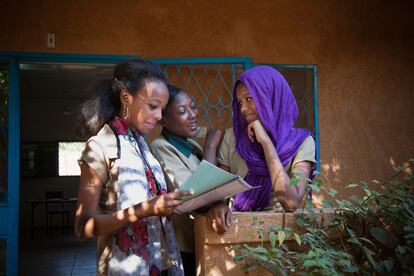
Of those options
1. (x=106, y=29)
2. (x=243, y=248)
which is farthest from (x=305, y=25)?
(x=243, y=248)

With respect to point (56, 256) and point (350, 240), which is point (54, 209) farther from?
point (350, 240)

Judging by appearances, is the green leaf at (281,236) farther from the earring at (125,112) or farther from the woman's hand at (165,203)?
the earring at (125,112)

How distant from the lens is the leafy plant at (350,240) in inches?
69.9

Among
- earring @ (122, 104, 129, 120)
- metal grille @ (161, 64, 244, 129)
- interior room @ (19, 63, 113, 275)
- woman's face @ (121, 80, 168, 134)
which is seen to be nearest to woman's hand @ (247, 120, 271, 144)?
woman's face @ (121, 80, 168, 134)

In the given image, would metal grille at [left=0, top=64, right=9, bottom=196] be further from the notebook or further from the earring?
the notebook

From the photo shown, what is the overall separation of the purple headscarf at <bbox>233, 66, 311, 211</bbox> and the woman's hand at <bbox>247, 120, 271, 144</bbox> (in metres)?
0.03

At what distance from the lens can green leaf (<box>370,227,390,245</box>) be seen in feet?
6.20

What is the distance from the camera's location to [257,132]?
202 centimetres

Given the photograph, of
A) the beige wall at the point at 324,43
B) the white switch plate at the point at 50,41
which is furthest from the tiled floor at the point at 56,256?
the beige wall at the point at 324,43

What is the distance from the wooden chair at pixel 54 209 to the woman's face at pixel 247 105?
12.6 m

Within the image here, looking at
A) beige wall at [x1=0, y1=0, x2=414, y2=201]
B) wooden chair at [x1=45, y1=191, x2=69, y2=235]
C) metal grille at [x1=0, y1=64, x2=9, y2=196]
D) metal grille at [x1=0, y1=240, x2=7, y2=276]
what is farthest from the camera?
wooden chair at [x1=45, y1=191, x2=69, y2=235]

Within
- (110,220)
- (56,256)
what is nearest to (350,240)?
(110,220)

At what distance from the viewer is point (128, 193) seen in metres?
1.76

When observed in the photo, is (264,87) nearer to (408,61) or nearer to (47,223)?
(408,61)
